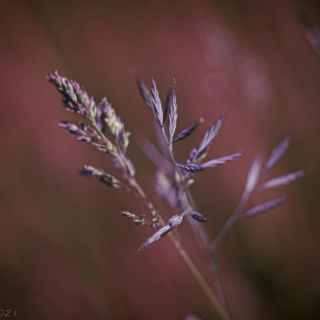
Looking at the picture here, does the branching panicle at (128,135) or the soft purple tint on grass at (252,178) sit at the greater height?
the branching panicle at (128,135)

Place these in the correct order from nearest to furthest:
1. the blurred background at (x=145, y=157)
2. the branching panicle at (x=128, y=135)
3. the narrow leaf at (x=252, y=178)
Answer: the branching panicle at (x=128, y=135) < the narrow leaf at (x=252, y=178) < the blurred background at (x=145, y=157)

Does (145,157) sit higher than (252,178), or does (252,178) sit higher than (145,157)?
(145,157)

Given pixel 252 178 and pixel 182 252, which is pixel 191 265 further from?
pixel 252 178

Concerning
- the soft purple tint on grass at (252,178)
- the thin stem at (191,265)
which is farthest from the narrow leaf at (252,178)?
the thin stem at (191,265)

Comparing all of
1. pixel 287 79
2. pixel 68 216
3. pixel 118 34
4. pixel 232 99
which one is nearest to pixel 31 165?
pixel 68 216

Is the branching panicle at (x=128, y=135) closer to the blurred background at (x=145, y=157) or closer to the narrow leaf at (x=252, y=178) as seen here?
the narrow leaf at (x=252, y=178)

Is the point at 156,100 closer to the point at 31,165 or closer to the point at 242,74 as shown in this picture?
the point at 242,74

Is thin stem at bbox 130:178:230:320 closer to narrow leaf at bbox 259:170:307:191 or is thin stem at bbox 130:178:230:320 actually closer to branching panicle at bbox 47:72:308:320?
branching panicle at bbox 47:72:308:320

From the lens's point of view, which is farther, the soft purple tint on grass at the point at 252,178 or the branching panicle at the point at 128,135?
the soft purple tint on grass at the point at 252,178

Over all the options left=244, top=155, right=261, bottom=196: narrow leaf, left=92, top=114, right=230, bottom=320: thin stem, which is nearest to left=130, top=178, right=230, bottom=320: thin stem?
left=92, top=114, right=230, bottom=320: thin stem

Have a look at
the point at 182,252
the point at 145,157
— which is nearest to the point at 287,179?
the point at 182,252
